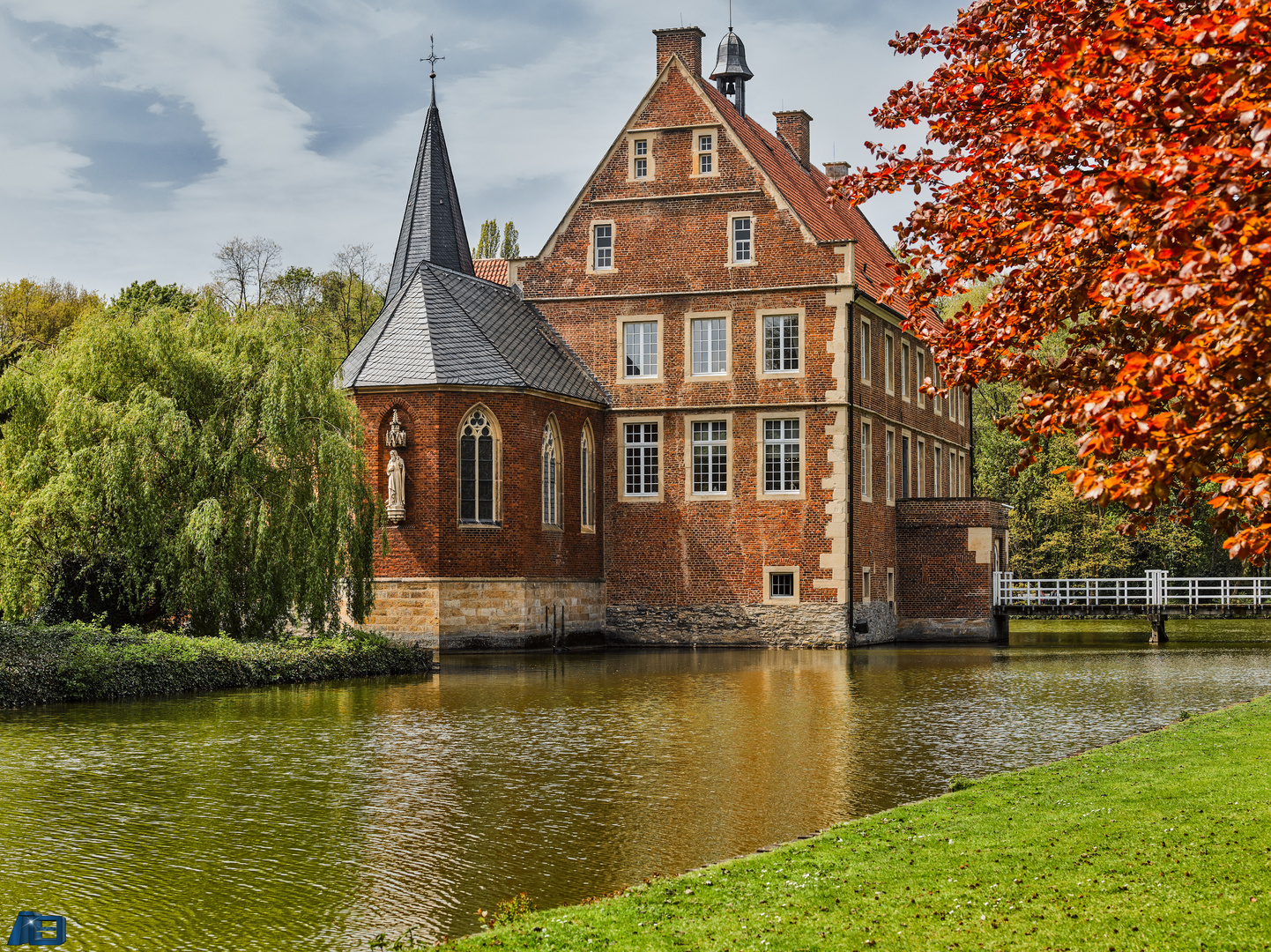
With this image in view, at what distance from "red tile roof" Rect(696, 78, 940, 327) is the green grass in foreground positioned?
2301cm

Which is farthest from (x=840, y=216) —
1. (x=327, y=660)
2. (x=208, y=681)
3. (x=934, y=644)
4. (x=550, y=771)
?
(x=550, y=771)

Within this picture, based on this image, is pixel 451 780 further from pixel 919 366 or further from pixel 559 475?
pixel 919 366

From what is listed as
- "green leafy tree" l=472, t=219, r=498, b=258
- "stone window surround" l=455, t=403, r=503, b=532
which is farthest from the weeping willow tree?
"green leafy tree" l=472, t=219, r=498, b=258

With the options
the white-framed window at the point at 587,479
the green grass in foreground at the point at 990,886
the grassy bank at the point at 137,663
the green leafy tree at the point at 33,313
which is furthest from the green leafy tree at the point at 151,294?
the green grass in foreground at the point at 990,886

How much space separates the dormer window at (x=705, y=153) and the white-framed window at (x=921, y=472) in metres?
11.2

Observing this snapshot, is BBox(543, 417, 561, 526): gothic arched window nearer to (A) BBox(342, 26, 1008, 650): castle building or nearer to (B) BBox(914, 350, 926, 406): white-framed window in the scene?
(A) BBox(342, 26, 1008, 650): castle building

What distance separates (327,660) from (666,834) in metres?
14.2

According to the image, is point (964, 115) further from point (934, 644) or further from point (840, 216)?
point (840, 216)

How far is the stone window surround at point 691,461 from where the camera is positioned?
3381cm

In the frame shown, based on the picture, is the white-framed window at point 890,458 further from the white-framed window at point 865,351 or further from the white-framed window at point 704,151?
the white-framed window at point 704,151

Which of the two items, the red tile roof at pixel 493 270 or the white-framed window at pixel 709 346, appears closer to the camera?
the white-framed window at pixel 709 346

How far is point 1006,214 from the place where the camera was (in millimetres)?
8352

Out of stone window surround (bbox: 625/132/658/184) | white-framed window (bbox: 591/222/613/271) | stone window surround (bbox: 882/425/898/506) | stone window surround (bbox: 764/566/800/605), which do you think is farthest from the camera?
stone window surround (bbox: 882/425/898/506)

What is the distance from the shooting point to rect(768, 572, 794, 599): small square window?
110ft
